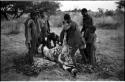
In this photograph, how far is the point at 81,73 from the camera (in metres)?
5.43

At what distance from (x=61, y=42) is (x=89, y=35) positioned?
77 centimetres

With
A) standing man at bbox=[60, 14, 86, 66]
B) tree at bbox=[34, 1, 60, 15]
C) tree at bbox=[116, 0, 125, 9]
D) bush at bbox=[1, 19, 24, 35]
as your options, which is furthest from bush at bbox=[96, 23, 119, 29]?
bush at bbox=[1, 19, 24, 35]

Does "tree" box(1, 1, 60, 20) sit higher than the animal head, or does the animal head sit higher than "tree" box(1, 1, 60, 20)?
"tree" box(1, 1, 60, 20)

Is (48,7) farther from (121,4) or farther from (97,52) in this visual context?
(121,4)

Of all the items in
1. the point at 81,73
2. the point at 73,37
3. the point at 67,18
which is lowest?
the point at 81,73

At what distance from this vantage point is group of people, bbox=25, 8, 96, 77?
17.7 ft

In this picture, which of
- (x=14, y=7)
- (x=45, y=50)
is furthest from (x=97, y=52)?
(x=14, y=7)

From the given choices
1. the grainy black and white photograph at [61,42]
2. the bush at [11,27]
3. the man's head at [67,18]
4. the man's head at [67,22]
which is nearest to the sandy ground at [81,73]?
the grainy black and white photograph at [61,42]

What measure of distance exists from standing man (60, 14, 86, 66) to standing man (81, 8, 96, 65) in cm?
14

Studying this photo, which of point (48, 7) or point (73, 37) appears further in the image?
point (48, 7)

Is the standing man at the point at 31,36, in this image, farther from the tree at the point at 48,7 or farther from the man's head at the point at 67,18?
the man's head at the point at 67,18

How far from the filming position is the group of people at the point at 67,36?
5.40 m

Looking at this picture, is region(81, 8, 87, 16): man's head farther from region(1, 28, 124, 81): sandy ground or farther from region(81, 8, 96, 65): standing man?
region(1, 28, 124, 81): sandy ground

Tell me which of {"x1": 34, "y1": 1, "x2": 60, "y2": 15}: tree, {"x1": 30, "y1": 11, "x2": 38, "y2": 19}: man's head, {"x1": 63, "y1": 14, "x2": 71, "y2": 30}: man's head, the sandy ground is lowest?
the sandy ground
